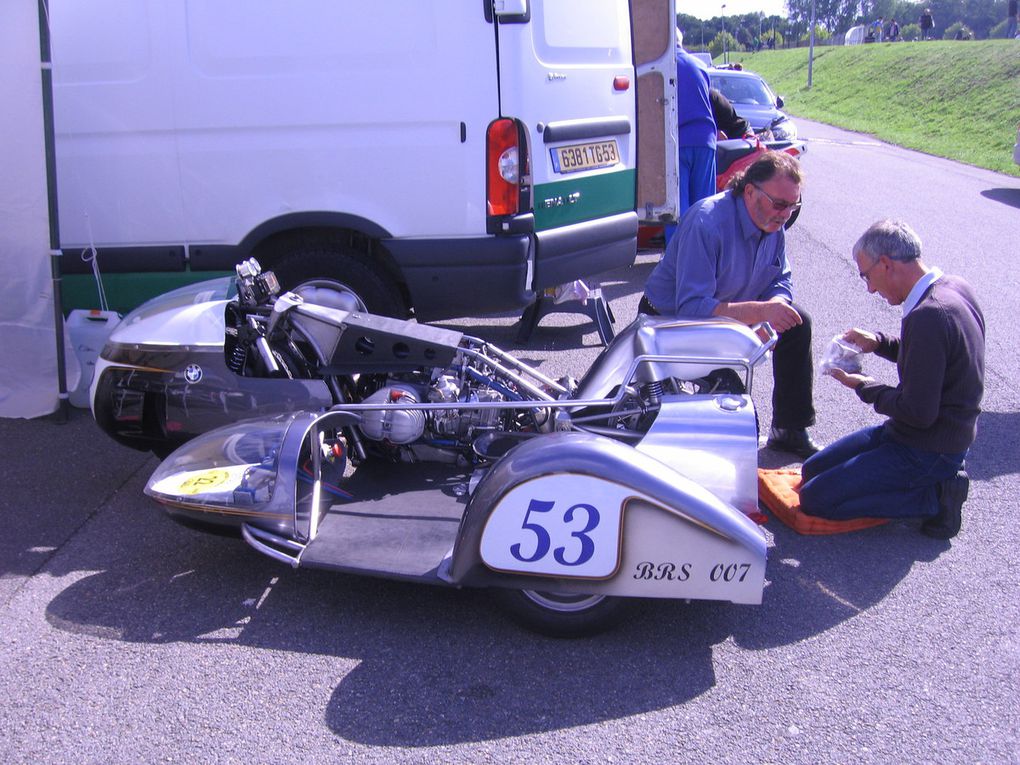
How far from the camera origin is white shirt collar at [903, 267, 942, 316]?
12.7ft

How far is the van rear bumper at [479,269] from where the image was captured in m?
5.46

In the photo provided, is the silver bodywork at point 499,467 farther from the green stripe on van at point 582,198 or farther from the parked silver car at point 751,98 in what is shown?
the parked silver car at point 751,98

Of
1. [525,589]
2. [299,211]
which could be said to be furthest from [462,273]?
[525,589]

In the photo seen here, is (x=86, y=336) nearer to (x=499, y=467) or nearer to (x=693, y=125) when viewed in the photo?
(x=499, y=467)

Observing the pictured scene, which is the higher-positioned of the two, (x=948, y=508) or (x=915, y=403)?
(x=915, y=403)

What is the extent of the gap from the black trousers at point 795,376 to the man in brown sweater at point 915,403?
60cm

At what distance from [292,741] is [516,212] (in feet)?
10.9

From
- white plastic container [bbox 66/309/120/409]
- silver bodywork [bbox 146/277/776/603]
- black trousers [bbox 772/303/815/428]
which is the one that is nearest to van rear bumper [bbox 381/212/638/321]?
silver bodywork [bbox 146/277/776/603]

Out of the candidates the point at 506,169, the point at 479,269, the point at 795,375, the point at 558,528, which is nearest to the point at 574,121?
the point at 506,169

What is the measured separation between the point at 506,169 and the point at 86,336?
2484mm

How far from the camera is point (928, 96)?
2933 cm

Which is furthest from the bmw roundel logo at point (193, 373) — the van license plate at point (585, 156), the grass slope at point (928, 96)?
the grass slope at point (928, 96)

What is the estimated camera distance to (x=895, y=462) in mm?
3959

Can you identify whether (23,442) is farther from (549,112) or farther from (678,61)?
(678,61)
